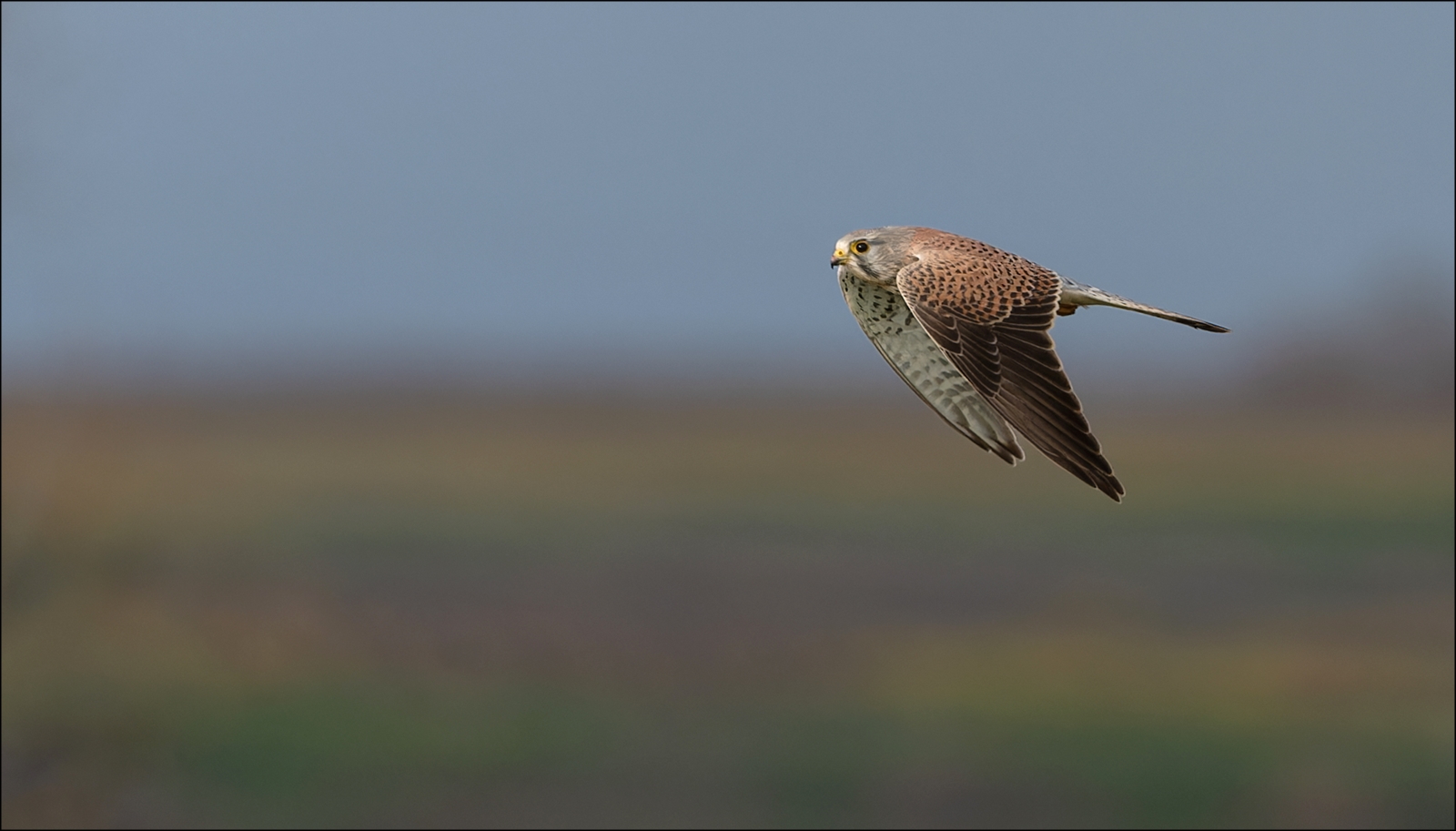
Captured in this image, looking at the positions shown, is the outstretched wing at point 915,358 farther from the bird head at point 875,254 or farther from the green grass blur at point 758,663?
the green grass blur at point 758,663

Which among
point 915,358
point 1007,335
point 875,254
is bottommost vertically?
point 1007,335

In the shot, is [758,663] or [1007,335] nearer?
[1007,335]

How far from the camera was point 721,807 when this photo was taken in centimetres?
3228

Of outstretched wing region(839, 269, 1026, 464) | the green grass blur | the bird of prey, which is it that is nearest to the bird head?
the bird of prey

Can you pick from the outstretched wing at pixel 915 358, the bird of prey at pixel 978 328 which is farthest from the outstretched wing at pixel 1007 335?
the outstretched wing at pixel 915 358

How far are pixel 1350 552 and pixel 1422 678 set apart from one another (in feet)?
28.8

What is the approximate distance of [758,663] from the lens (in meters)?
39.6

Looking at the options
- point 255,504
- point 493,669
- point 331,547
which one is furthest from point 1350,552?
point 255,504

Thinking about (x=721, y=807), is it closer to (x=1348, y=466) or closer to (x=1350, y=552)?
(x=1350, y=552)

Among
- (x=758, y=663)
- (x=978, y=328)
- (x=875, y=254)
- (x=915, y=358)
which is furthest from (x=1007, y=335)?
(x=758, y=663)

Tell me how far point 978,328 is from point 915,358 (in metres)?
0.48

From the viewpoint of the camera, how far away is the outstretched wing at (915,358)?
3.46 meters

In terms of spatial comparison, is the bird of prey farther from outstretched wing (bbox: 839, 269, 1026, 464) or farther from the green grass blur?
the green grass blur

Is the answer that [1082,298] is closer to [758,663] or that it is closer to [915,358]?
[915,358]
